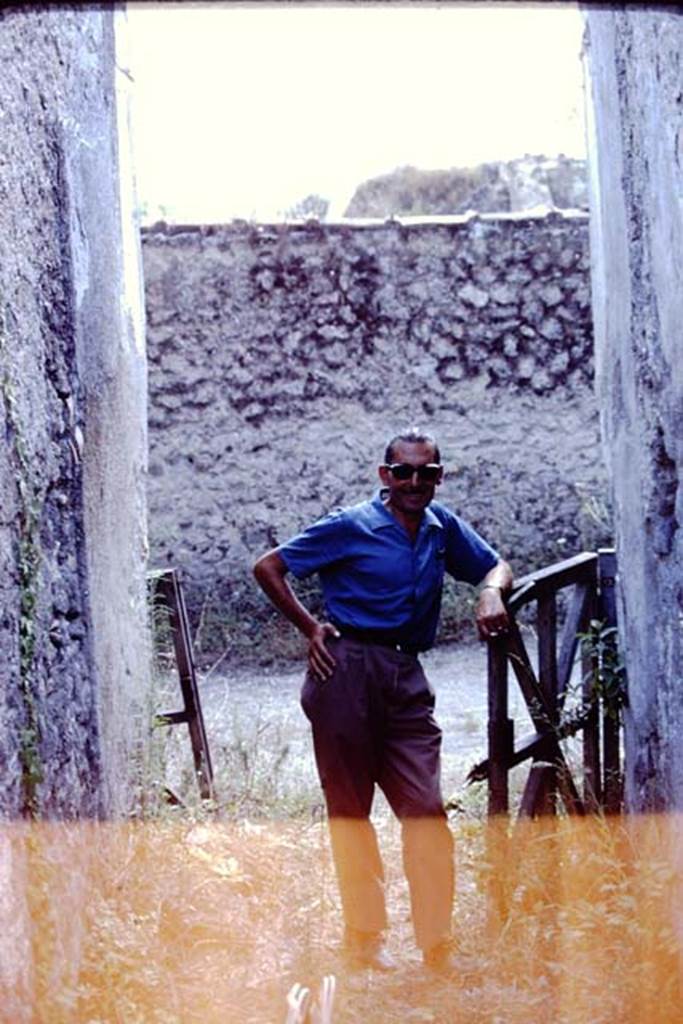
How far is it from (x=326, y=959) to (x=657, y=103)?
2809 millimetres

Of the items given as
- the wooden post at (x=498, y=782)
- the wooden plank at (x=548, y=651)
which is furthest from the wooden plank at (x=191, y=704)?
the wooden plank at (x=548, y=651)

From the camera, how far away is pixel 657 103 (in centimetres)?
372

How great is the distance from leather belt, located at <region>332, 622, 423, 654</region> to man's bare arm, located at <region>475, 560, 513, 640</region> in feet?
0.80

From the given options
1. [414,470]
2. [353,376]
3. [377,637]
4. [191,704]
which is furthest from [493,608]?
[353,376]

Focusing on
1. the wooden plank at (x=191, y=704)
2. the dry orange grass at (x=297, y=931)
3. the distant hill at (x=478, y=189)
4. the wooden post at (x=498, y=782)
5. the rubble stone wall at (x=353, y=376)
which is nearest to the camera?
the dry orange grass at (x=297, y=931)

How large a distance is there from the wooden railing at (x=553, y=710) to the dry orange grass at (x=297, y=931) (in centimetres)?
14

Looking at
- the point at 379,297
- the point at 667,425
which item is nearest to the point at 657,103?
the point at 667,425

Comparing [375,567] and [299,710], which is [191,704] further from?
[299,710]

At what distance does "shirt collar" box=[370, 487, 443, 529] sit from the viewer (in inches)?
174

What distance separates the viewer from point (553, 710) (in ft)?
16.3

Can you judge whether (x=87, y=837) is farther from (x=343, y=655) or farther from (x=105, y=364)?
(x=105, y=364)

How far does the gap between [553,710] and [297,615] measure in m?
1.09

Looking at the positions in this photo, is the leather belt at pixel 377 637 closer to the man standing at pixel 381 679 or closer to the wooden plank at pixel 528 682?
the man standing at pixel 381 679

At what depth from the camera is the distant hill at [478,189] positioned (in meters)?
14.8
